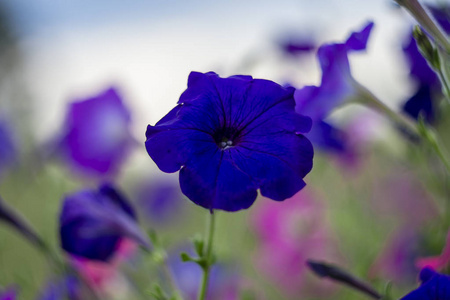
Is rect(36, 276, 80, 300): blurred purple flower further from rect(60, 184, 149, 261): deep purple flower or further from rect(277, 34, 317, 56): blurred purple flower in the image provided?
rect(277, 34, 317, 56): blurred purple flower

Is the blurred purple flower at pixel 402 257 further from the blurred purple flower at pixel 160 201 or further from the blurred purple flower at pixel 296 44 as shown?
the blurred purple flower at pixel 160 201

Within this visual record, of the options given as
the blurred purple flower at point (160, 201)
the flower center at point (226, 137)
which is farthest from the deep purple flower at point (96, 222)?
the blurred purple flower at point (160, 201)

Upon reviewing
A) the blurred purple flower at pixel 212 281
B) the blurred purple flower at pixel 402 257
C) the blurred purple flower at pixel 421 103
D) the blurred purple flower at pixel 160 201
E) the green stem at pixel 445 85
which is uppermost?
the green stem at pixel 445 85

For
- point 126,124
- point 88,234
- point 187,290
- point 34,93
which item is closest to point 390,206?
point 187,290

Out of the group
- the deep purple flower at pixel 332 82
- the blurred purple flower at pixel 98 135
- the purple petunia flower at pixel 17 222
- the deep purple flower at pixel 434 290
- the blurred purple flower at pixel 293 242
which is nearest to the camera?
the deep purple flower at pixel 434 290

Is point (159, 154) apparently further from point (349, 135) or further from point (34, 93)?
point (34, 93)

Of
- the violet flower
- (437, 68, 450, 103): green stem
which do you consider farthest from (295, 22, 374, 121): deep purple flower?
(437, 68, 450, 103): green stem

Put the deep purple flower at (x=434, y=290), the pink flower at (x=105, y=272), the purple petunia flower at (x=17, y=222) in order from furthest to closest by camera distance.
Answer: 1. the pink flower at (x=105, y=272)
2. the purple petunia flower at (x=17, y=222)
3. the deep purple flower at (x=434, y=290)
